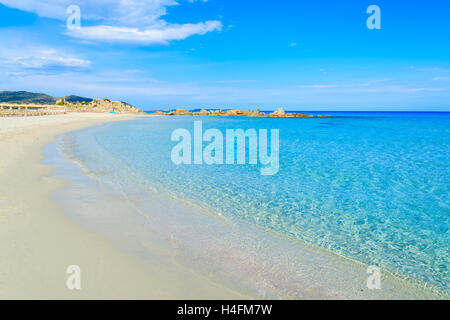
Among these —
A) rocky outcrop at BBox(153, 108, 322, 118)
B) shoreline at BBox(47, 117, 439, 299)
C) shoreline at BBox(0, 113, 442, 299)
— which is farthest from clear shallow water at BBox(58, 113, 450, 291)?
rocky outcrop at BBox(153, 108, 322, 118)

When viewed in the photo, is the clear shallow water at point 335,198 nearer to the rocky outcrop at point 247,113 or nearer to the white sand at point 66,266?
the white sand at point 66,266

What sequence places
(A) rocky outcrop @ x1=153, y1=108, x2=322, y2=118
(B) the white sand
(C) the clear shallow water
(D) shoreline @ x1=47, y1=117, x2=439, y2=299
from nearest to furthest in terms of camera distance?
1. (B) the white sand
2. (D) shoreline @ x1=47, y1=117, x2=439, y2=299
3. (C) the clear shallow water
4. (A) rocky outcrop @ x1=153, y1=108, x2=322, y2=118

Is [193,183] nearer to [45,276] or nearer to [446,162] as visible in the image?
[45,276]

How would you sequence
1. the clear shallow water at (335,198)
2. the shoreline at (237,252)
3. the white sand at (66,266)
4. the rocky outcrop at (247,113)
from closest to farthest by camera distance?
the white sand at (66,266) → the shoreline at (237,252) → the clear shallow water at (335,198) → the rocky outcrop at (247,113)

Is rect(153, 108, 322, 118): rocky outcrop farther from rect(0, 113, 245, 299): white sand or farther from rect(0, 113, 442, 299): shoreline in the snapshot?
rect(0, 113, 245, 299): white sand

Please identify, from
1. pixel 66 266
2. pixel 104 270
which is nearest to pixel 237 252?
pixel 104 270

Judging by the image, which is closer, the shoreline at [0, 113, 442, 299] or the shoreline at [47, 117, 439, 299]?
the shoreline at [0, 113, 442, 299]

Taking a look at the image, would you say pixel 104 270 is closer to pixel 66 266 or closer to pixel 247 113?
pixel 66 266

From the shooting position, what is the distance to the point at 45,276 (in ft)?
11.5

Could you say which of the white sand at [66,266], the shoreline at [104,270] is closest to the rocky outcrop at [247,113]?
the shoreline at [104,270]
